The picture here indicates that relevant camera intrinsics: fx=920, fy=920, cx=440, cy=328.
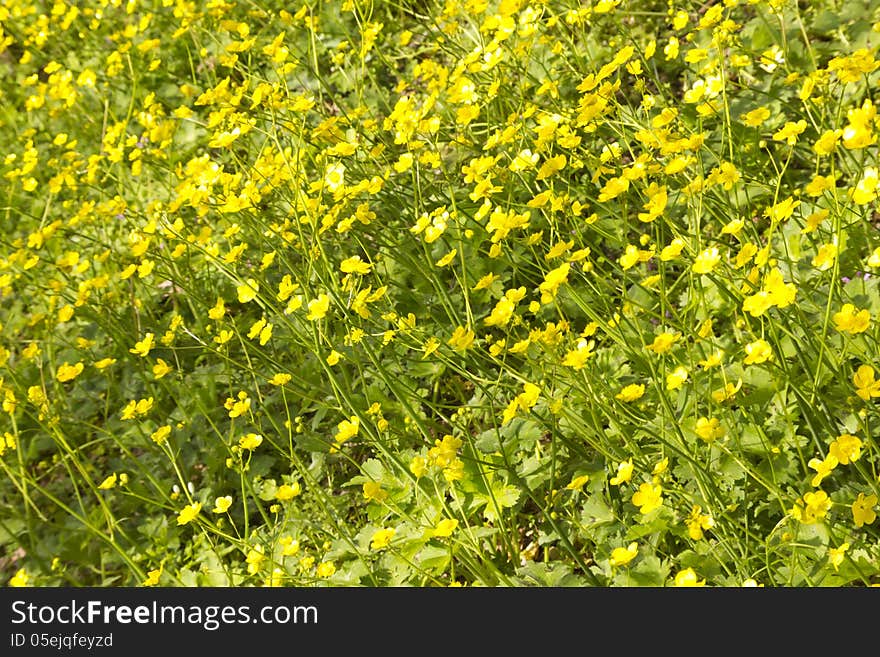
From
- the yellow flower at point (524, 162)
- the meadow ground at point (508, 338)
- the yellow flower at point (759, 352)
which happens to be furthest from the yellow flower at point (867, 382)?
the yellow flower at point (524, 162)

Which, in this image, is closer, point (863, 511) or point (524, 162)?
point (863, 511)

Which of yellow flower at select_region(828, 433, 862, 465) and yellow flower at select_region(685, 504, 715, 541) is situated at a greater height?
yellow flower at select_region(828, 433, 862, 465)

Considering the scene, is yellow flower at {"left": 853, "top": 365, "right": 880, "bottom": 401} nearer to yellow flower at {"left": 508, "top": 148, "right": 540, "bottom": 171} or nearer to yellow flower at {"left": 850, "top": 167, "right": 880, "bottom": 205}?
yellow flower at {"left": 850, "top": 167, "right": 880, "bottom": 205}

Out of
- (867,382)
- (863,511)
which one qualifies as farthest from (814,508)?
(867,382)

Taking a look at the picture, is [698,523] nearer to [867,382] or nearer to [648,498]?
[648,498]

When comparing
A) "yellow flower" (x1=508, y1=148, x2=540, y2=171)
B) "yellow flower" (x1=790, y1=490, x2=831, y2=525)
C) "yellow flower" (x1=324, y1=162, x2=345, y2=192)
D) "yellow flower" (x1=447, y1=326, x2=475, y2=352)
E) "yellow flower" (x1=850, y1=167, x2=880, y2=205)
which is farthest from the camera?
"yellow flower" (x1=324, y1=162, x2=345, y2=192)

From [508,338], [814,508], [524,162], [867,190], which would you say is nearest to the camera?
[814,508]

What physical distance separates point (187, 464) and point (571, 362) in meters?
1.52

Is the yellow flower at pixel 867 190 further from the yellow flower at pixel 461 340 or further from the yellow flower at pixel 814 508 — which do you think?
the yellow flower at pixel 461 340

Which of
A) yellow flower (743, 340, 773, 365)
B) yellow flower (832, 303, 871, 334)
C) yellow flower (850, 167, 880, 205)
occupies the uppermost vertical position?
yellow flower (850, 167, 880, 205)

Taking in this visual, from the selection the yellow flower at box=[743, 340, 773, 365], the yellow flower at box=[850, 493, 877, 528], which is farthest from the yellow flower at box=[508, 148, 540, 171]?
the yellow flower at box=[850, 493, 877, 528]

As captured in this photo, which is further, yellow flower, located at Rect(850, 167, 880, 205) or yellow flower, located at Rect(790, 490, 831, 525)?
yellow flower, located at Rect(850, 167, 880, 205)

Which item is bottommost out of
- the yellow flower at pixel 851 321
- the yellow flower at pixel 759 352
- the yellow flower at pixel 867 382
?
the yellow flower at pixel 867 382

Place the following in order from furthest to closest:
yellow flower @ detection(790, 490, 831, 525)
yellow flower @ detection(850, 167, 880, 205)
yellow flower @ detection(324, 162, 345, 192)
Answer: yellow flower @ detection(324, 162, 345, 192) < yellow flower @ detection(850, 167, 880, 205) < yellow flower @ detection(790, 490, 831, 525)
